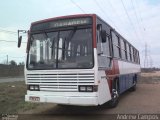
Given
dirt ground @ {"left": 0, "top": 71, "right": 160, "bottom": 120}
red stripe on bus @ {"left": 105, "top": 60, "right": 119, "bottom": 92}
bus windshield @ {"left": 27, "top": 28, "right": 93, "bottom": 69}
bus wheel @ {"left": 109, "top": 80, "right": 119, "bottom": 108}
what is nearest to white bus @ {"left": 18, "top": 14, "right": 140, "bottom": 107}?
bus windshield @ {"left": 27, "top": 28, "right": 93, "bottom": 69}

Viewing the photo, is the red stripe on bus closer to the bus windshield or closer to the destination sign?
the bus windshield

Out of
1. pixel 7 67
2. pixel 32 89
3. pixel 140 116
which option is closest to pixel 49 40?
pixel 32 89

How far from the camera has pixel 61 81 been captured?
10820mm

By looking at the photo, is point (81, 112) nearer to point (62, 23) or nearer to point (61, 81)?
point (61, 81)

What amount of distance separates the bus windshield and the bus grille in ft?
0.93

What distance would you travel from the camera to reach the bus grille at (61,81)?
10492 millimetres

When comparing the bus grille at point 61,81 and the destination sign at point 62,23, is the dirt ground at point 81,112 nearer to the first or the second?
the bus grille at point 61,81

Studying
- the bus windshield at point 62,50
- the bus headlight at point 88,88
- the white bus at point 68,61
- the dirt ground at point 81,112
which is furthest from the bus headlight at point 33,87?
the bus headlight at point 88,88

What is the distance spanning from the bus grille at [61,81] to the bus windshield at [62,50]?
28cm

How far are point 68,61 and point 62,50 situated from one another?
46cm

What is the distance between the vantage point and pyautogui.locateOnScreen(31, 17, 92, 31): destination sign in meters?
11.0

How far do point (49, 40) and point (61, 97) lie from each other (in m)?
2.02

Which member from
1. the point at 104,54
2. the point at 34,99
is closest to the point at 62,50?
the point at 104,54

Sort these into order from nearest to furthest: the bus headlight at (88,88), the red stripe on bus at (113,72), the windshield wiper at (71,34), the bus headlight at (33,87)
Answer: the bus headlight at (88,88) < the windshield wiper at (71,34) < the bus headlight at (33,87) < the red stripe on bus at (113,72)
